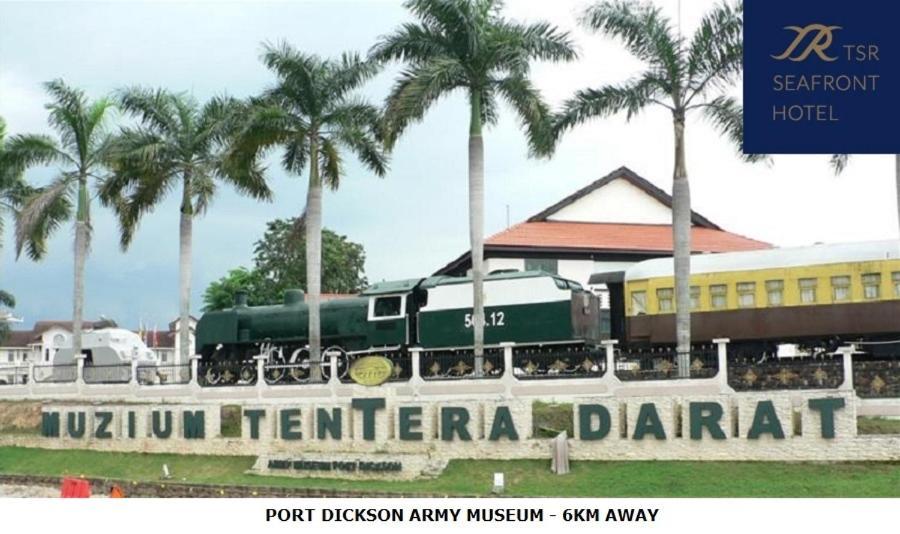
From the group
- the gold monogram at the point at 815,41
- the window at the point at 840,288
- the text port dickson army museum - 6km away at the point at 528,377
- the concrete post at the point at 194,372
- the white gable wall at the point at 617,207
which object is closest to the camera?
the gold monogram at the point at 815,41

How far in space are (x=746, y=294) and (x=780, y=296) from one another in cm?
78

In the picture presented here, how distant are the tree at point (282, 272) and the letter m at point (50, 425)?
70.7ft

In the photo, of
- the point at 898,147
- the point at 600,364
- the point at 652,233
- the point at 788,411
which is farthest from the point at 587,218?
the point at 898,147

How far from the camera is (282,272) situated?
53031mm

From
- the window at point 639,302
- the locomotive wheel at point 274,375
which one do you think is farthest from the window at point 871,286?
the locomotive wheel at point 274,375

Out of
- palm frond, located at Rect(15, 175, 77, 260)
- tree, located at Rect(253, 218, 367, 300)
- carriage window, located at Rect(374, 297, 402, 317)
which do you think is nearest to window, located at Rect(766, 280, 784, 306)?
carriage window, located at Rect(374, 297, 402, 317)

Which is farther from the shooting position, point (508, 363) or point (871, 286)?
point (871, 286)

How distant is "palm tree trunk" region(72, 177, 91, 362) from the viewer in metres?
32.7

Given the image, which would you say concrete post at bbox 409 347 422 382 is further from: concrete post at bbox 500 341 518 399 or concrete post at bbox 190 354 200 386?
concrete post at bbox 190 354 200 386

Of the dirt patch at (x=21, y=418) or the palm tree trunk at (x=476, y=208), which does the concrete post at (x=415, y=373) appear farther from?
the dirt patch at (x=21, y=418)

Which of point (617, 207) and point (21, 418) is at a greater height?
point (617, 207)

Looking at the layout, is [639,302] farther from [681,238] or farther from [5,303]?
[5,303]

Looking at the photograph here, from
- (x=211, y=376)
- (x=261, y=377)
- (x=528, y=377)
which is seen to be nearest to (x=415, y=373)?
(x=528, y=377)

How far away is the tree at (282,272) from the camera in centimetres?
5088
